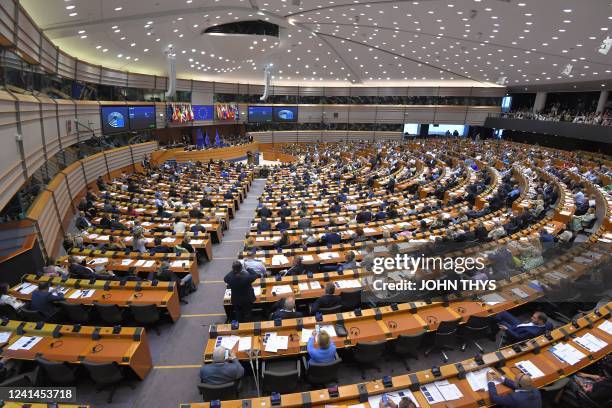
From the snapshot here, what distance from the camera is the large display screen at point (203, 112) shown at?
3250 cm

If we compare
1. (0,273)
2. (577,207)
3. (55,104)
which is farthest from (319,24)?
(0,273)

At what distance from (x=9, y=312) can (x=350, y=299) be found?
6866mm

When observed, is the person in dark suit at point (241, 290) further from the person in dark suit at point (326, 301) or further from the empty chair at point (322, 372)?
the empty chair at point (322, 372)

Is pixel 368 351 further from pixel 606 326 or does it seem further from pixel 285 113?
pixel 285 113

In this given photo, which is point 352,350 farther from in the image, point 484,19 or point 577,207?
point 484,19

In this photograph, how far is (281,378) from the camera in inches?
195

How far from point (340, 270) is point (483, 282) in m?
3.05

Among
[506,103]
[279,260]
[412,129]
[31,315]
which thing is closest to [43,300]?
[31,315]

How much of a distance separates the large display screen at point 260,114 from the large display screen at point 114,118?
57.8 ft

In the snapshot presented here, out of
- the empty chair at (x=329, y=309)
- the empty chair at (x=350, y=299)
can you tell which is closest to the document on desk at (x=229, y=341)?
the empty chair at (x=329, y=309)

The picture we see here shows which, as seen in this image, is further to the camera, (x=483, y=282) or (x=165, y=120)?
(x=165, y=120)

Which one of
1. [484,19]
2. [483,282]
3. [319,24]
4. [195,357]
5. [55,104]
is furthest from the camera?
[319,24]

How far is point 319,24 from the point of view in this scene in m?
19.3

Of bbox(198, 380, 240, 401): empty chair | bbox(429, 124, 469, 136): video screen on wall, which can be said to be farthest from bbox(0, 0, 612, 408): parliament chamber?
bbox(429, 124, 469, 136): video screen on wall
